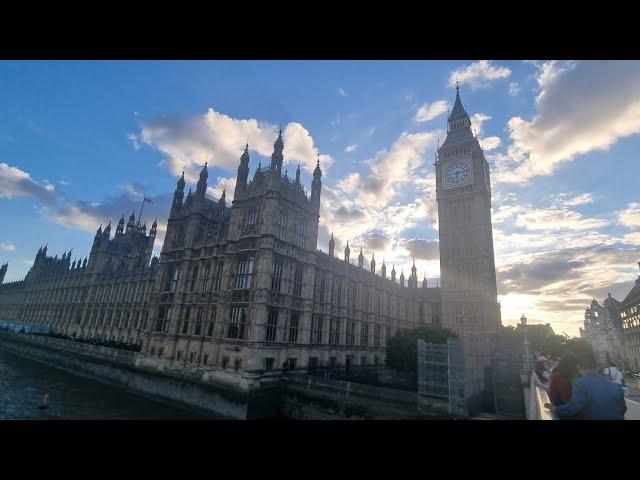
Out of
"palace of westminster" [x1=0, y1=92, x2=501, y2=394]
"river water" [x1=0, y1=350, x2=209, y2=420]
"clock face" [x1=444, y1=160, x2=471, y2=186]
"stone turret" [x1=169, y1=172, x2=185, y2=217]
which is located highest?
"clock face" [x1=444, y1=160, x2=471, y2=186]

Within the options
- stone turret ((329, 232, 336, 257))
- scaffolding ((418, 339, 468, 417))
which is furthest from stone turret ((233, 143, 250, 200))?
scaffolding ((418, 339, 468, 417))

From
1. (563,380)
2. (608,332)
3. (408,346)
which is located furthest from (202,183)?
(608,332)

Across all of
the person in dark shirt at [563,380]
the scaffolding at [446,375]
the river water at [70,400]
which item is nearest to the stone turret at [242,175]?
the river water at [70,400]

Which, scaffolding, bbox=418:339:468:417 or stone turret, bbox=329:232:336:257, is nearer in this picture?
scaffolding, bbox=418:339:468:417

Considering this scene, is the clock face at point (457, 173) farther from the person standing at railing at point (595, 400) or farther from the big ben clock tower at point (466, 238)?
the person standing at railing at point (595, 400)

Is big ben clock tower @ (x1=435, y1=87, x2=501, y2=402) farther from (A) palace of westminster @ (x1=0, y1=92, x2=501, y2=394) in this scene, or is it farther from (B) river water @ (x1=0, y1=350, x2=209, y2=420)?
(B) river water @ (x1=0, y1=350, x2=209, y2=420)

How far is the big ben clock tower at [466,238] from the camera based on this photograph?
69125 mm

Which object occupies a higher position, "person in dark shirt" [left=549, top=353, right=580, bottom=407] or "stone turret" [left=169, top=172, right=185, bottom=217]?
"stone turret" [left=169, top=172, right=185, bottom=217]

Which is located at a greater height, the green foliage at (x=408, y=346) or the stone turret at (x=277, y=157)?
the stone turret at (x=277, y=157)

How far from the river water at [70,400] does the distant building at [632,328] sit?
78.9 m

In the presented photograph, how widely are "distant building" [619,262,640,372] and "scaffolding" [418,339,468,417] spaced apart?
59503 mm

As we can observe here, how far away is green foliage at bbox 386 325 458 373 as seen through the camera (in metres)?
39.8

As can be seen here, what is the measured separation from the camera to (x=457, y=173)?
79.6 m

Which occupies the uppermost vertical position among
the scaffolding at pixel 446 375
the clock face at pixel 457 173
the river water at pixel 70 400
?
the clock face at pixel 457 173
